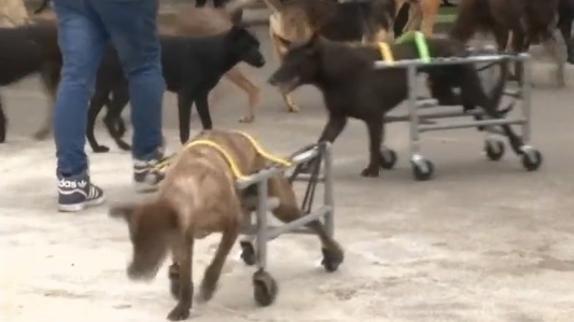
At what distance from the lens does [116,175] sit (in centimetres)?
782

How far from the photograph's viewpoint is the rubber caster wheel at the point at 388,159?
7.98 meters

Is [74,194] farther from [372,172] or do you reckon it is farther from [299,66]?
[372,172]

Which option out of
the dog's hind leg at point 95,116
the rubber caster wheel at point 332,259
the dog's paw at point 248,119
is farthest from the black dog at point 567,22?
the rubber caster wheel at point 332,259

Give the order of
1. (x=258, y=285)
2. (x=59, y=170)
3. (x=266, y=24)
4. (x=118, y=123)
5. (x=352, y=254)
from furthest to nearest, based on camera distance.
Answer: (x=266, y=24) → (x=118, y=123) → (x=59, y=170) → (x=352, y=254) → (x=258, y=285)

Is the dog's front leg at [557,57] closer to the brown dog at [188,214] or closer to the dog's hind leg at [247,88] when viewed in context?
the dog's hind leg at [247,88]

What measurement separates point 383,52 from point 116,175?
1680 millimetres

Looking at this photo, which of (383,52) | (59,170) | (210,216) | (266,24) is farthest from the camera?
(266,24)

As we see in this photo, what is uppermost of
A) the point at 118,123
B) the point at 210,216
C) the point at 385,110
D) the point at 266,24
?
the point at 210,216

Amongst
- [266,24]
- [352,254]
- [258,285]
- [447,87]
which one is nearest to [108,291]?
[258,285]

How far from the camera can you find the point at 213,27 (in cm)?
974

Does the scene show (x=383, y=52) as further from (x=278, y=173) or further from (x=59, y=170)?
(x=278, y=173)

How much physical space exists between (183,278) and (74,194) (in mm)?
2116

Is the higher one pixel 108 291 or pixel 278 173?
pixel 278 173

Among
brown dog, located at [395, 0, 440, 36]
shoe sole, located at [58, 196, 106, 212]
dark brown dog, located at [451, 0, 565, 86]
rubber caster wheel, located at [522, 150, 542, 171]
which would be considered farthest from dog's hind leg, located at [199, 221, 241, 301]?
brown dog, located at [395, 0, 440, 36]
